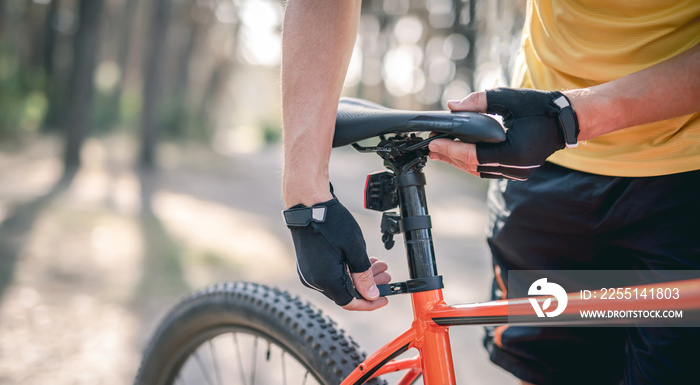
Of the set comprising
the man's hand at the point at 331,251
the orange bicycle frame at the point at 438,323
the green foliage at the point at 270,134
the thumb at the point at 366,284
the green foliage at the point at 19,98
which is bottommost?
the orange bicycle frame at the point at 438,323

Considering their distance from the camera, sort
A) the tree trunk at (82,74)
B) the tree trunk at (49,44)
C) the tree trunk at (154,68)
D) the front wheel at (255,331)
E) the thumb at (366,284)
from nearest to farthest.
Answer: the thumb at (366,284), the front wheel at (255,331), the tree trunk at (82,74), the tree trunk at (154,68), the tree trunk at (49,44)

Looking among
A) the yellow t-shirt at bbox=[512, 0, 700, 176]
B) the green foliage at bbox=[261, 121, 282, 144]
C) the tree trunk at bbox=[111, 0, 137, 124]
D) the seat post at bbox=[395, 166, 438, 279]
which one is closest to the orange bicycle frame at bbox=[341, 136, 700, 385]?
the seat post at bbox=[395, 166, 438, 279]

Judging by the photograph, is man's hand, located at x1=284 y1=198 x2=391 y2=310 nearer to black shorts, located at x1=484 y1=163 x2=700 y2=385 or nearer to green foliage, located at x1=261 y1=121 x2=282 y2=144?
black shorts, located at x1=484 y1=163 x2=700 y2=385

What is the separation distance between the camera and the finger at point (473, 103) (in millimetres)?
898

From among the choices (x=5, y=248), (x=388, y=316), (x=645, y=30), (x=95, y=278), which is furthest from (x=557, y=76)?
(x=5, y=248)

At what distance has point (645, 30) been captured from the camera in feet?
3.29

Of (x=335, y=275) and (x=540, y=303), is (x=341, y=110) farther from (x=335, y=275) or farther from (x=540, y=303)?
(x=540, y=303)

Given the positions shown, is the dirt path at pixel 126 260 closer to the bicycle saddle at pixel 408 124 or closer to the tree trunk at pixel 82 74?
the tree trunk at pixel 82 74

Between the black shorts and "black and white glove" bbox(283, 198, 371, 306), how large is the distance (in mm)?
501

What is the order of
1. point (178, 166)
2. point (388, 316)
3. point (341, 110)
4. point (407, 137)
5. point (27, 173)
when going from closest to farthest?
point (407, 137)
point (341, 110)
point (388, 316)
point (27, 173)
point (178, 166)

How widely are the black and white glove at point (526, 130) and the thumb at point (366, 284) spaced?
297 millimetres

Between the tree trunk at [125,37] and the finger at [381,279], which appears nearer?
the finger at [381,279]

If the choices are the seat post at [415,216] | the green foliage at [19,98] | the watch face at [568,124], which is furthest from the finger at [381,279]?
the green foliage at [19,98]

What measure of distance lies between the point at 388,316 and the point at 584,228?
325 centimetres
